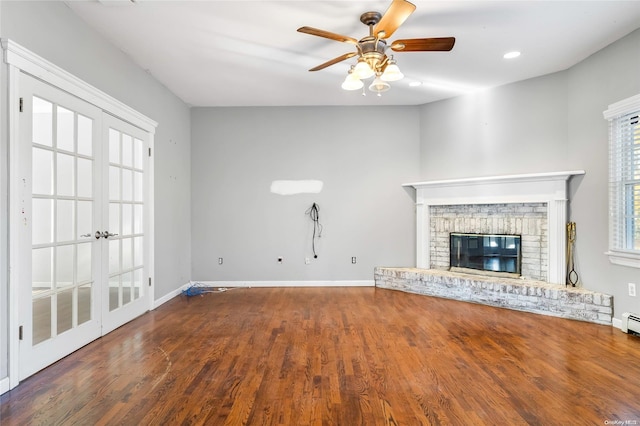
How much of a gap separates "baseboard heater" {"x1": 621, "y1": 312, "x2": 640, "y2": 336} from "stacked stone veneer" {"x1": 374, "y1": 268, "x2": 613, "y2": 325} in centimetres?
23

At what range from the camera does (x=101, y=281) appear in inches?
132

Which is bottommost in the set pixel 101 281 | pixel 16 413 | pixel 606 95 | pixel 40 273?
pixel 16 413

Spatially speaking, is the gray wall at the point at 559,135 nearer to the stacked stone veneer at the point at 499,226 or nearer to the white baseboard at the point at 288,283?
the stacked stone veneer at the point at 499,226

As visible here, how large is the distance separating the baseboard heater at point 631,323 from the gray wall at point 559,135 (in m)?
0.08

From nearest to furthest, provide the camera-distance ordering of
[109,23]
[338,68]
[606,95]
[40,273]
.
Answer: [40,273] < [109,23] < [606,95] < [338,68]

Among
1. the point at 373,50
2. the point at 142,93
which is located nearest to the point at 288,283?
the point at 142,93

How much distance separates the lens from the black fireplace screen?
4.74m

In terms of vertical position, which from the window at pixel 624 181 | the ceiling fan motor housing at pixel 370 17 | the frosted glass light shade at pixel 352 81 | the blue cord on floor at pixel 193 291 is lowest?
the blue cord on floor at pixel 193 291

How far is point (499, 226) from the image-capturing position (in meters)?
4.88

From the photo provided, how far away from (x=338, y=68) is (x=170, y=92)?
2542 mm

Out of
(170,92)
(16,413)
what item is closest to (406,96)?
(170,92)

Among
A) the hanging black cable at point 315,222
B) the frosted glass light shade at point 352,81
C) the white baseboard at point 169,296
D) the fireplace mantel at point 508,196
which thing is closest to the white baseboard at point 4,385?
the white baseboard at point 169,296

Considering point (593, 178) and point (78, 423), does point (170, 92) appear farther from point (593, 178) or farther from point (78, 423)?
point (593, 178)

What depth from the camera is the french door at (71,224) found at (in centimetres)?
253
